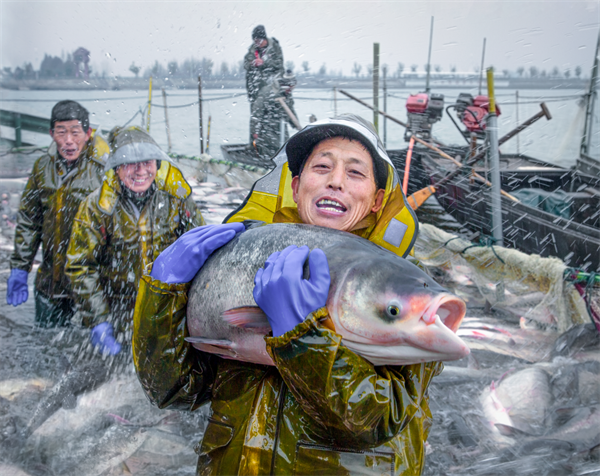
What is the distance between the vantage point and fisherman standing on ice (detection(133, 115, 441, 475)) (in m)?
1.32

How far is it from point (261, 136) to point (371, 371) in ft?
37.6

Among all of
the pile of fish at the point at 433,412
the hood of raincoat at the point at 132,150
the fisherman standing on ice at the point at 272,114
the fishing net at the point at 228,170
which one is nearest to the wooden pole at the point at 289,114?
the fisherman standing on ice at the point at 272,114

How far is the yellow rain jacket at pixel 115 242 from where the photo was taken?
372cm

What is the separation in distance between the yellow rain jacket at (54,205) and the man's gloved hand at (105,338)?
2.40 ft

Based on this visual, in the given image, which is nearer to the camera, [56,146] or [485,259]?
[56,146]

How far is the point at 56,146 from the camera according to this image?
15.1 ft

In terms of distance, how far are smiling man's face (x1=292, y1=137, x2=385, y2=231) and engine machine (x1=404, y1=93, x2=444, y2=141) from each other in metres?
8.13

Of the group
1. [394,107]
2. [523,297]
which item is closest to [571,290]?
[523,297]

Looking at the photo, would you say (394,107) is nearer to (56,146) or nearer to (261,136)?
(261,136)

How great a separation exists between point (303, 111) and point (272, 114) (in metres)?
8.54

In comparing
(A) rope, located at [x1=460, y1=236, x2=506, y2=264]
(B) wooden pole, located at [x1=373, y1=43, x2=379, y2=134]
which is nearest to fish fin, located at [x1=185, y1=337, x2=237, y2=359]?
(A) rope, located at [x1=460, y1=236, x2=506, y2=264]

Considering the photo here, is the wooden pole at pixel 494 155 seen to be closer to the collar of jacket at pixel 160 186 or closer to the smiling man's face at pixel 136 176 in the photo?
the collar of jacket at pixel 160 186

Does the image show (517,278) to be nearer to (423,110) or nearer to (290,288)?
(290,288)

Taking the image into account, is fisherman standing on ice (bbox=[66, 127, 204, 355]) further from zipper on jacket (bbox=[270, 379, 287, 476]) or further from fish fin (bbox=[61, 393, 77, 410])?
zipper on jacket (bbox=[270, 379, 287, 476])
